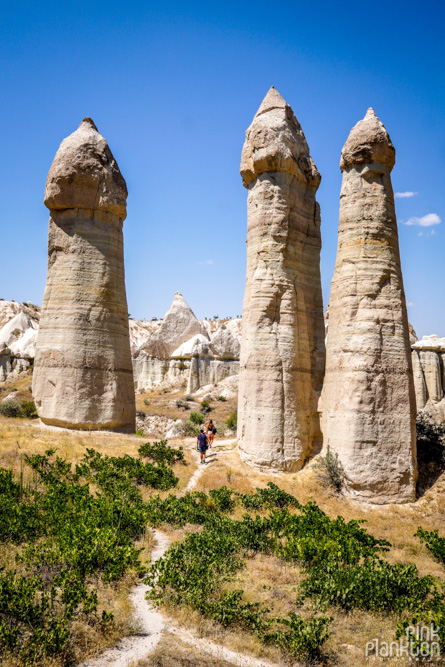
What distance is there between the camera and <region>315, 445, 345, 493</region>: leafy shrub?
13.2 m

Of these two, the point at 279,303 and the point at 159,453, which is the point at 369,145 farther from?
the point at 159,453

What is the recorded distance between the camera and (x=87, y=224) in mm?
17172

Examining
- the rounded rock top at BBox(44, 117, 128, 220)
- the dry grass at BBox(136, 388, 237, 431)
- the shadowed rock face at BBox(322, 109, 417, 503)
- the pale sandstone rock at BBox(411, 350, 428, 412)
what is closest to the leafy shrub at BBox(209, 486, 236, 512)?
the shadowed rock face at BBox(322, 109, 417, 503)

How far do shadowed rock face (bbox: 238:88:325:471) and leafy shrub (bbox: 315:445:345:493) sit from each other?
1074 mm

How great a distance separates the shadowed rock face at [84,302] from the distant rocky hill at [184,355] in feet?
72.6

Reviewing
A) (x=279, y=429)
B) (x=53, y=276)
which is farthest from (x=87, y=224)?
(x=279, y=429)

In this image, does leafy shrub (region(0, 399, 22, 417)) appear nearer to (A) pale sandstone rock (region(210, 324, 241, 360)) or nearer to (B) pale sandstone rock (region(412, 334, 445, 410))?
(A) pale sandstone rock (region(210, 324, 241, 360))

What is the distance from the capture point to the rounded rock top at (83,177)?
1697 cm

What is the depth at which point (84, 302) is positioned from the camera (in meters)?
16.6

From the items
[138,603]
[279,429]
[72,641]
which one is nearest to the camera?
[72,641]

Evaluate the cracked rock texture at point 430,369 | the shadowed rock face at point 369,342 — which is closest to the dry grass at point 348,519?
the shadowed rock face at point 369,342

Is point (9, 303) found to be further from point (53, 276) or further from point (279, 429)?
point (279, 429)

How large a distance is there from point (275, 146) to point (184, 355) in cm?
2933

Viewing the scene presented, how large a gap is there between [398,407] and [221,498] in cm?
553
